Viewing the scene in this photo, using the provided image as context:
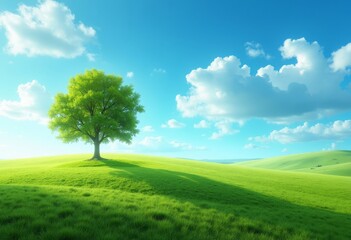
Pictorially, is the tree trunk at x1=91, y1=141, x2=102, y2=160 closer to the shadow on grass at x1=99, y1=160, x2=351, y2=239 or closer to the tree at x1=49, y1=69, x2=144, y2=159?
the tree at x1=49, y1=69, x2=144, y2=159

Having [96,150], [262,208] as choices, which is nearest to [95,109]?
[96,150]

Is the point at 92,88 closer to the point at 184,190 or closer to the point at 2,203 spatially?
the point at 184,190

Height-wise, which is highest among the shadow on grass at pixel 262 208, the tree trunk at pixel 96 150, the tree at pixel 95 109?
the tree at pixel 95 109

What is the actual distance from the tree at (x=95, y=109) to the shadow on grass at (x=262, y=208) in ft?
84.6

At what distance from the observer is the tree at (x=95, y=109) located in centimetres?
5069

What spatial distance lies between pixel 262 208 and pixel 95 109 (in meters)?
42.6

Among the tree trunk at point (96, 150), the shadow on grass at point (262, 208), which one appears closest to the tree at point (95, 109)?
the tree trunk at point (96, 150)

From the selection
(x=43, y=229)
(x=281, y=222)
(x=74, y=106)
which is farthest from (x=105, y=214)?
(x=74, y=106)

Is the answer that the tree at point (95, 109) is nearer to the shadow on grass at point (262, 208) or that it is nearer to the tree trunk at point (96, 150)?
the tree trunk at point (96, 150)

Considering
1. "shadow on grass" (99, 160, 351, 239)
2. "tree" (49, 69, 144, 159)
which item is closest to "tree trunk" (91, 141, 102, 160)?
"tree" (49, 69, 144, 159)

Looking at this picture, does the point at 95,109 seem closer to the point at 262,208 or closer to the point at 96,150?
the point at 96,150

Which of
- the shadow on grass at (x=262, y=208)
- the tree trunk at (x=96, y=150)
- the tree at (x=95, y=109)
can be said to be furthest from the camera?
the tree trunk at (x=96, y=150)

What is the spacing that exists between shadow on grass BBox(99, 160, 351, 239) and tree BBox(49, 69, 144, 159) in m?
25.8

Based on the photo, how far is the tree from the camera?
5069 cm
